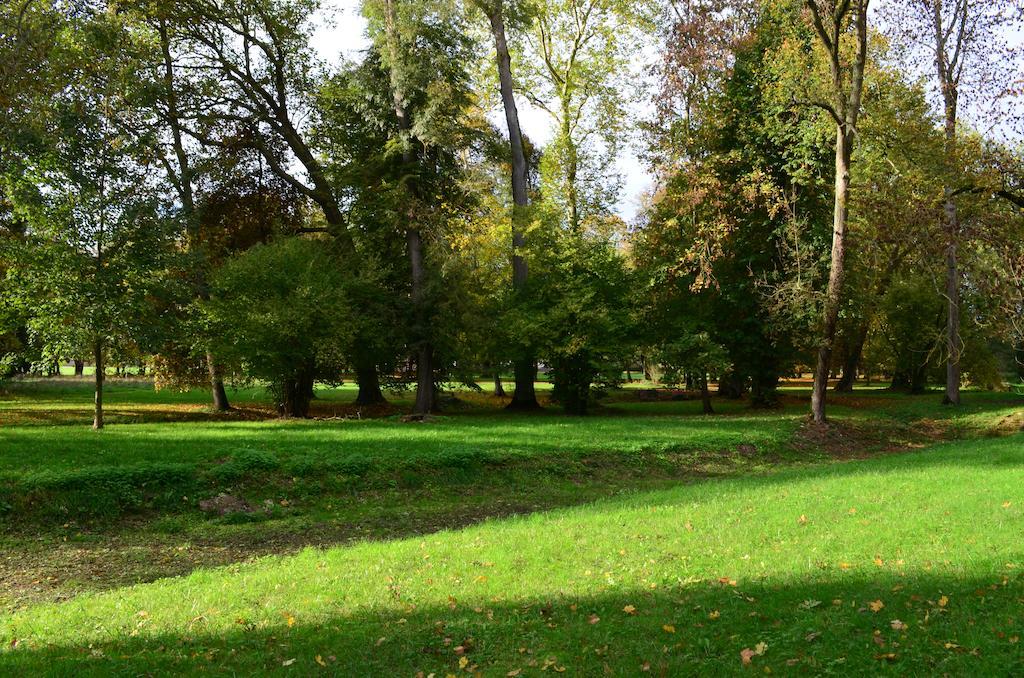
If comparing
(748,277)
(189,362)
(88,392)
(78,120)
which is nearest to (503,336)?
(748,277)

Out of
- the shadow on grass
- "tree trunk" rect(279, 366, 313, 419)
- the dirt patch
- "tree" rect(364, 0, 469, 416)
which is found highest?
"tree" rect(364, 0, 469, 416)

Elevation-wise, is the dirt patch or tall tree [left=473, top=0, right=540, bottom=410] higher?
tall tree [left=473, top=0, right=540, bottom=410]

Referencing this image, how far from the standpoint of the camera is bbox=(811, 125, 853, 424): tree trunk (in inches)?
814

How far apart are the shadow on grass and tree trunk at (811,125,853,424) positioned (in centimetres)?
1609

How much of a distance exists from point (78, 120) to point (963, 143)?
1007 inches

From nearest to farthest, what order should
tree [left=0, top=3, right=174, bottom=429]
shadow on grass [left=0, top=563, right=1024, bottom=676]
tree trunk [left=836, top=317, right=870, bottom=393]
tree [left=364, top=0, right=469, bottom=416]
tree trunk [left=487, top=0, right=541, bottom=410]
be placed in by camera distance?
1. shadow on grass [left=0, top=563, right=1024, bottom=676]
2. tree [left=0, top=3, right=174, bottom=429]
3. tree [left=364, top=0, right=469, bottom=416]
4. tree trunk [left=487, top=0, right=541, bottom=410]
5. tree trunk [left=836, top=317, right=870, bottom=393]

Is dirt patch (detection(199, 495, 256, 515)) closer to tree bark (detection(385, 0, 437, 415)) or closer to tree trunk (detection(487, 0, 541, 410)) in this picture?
tree bark (detection(385, 0, 437, 415))

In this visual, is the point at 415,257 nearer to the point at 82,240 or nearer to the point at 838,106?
the point at 82,240

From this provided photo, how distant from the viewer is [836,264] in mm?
20984

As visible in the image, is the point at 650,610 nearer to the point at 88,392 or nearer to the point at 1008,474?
the point at 1008,474

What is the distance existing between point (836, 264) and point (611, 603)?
18.0m

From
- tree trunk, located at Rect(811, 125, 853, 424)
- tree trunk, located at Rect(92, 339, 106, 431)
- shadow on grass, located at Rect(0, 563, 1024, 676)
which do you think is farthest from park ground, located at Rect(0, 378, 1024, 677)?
tree trunk, located at Rect(811, 125, 853, 424)

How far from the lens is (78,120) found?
1780cm

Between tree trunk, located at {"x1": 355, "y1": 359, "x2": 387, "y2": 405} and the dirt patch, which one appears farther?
tree trunk, located at {"x1": 355, "y1": 359, "x2": 387, "y2": 405}
